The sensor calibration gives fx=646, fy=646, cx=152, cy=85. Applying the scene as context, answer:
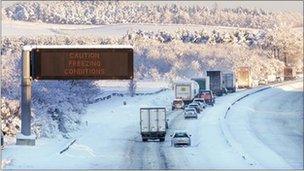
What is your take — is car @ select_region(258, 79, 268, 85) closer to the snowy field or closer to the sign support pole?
the snowy field

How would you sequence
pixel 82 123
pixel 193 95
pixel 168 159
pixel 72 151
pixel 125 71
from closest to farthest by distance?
pixel 125 71
pixel 168 159
pixel 72 151
pixel 82 123
pixel 193 95

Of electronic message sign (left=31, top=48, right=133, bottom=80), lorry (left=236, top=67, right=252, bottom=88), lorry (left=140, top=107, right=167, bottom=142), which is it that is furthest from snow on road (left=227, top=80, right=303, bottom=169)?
electronic message sign (left=31, top=48, right=133, bottom=80)

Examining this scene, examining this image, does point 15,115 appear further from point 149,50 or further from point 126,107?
point 149,50

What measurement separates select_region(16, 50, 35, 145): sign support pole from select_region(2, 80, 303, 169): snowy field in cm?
84

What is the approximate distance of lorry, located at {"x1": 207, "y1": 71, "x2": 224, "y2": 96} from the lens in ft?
341

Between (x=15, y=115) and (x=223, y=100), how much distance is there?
52427 millimetres

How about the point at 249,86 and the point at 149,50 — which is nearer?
the point at 249,86

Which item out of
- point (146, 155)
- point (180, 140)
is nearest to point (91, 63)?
point (146, 155)

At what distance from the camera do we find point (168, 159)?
130 feet

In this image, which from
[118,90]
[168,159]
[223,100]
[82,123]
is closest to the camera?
[168,159]

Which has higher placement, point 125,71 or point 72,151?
point 125,71

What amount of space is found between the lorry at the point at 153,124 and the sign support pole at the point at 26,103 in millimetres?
12935

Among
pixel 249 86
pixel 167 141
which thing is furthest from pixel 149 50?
pixel 167 141

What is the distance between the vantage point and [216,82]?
106m
